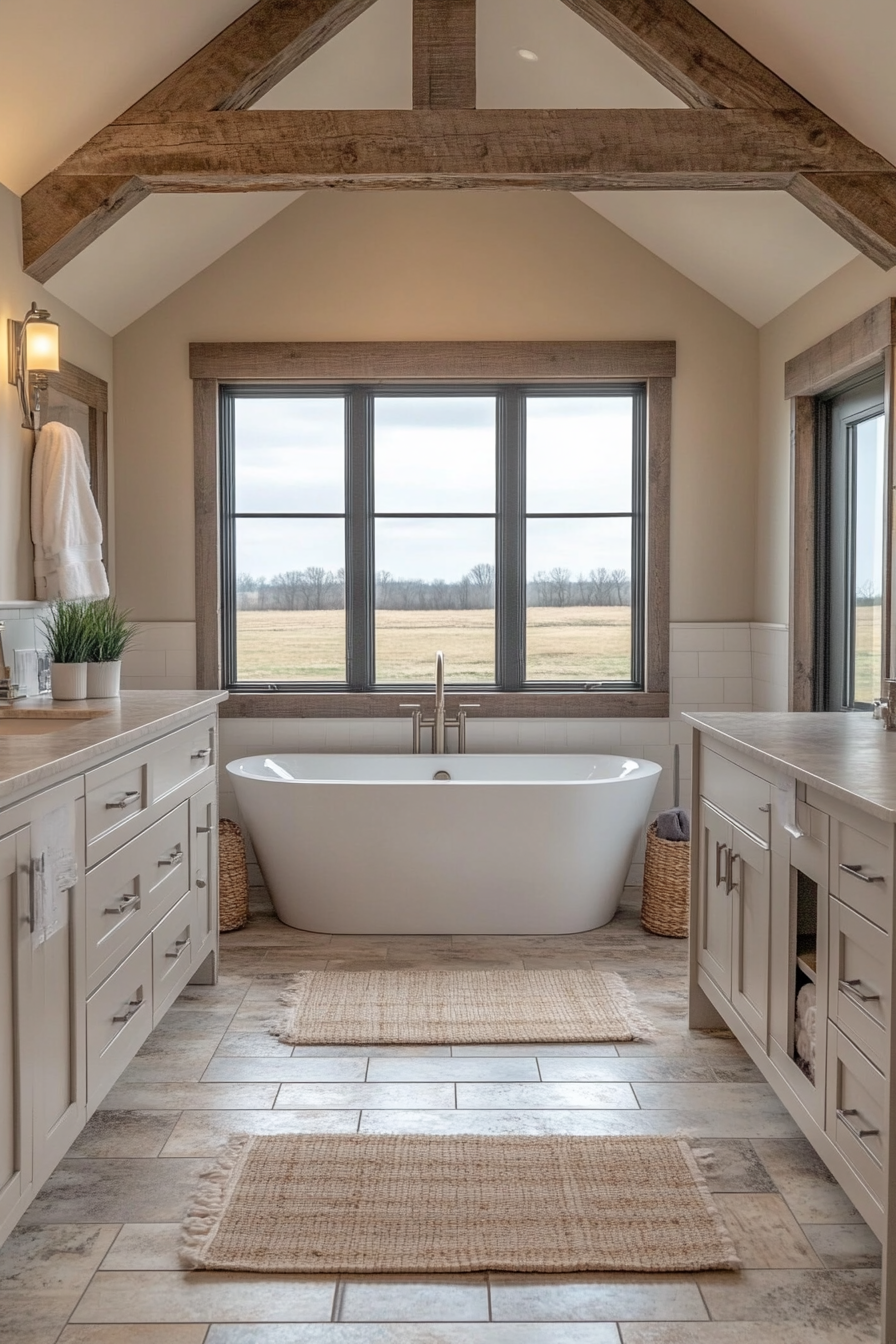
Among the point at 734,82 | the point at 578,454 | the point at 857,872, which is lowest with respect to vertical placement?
the point at 857,872

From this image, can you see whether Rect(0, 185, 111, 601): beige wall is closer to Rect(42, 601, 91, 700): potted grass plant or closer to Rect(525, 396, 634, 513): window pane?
Rect(42, 601, 91, 700): potted grass plant

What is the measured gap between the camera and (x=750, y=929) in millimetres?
2744

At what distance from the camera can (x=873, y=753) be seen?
255 cm

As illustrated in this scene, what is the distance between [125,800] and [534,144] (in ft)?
7.65

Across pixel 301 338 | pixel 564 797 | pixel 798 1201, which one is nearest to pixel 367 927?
pixel 564 797

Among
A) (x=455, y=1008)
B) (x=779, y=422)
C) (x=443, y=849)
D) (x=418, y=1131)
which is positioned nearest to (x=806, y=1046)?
(x=418, y=1131)

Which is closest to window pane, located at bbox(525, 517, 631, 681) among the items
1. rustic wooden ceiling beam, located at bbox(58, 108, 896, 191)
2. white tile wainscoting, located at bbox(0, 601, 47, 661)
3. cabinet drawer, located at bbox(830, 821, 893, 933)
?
rustic wooden ceiling beam, located at bbox(58, 108, 896, 191)

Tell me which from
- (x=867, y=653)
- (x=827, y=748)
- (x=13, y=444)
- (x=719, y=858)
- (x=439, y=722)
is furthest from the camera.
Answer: (x=439, y=722)

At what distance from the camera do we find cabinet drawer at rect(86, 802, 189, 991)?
2494 mm

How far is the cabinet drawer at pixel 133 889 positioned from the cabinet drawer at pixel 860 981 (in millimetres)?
1525

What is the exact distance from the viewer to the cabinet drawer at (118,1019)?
248cm

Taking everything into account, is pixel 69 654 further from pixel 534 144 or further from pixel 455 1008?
pixel 534 144

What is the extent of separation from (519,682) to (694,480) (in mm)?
1202

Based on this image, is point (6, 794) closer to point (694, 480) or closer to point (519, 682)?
point (519, 682)
